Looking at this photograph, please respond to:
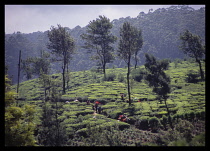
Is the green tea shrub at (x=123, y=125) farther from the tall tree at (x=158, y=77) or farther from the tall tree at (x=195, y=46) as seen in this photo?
the tall tree at (x=195, y=46)

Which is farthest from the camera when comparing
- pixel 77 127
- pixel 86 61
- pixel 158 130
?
pixel 86 61

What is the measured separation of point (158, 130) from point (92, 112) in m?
10.6

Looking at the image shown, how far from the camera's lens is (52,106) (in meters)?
17.3

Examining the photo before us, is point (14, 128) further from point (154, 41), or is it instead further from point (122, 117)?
point (154, 41)

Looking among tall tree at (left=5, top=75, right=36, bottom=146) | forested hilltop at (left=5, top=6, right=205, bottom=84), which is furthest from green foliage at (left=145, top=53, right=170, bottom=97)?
forested hilltop at (left=5, top=6, right=205, bottom=84)

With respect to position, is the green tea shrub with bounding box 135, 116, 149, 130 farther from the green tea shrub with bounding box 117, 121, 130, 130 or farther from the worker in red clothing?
the worker in red clothing

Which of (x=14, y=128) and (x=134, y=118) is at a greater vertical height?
(x=14, y=128)

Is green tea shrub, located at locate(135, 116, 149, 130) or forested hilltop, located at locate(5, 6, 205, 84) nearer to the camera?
green tea shrub, located at locate(135, 116, 149, 130)

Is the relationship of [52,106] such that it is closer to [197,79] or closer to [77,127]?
[77,127]

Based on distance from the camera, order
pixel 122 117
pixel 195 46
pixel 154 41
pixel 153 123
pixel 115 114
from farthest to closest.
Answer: pixel 154 41, pixel 195 46, pixel 115 114, pixel 122 117, pixel 153 123

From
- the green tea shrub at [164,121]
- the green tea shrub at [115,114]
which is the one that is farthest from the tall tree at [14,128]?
the green tea shrub at [164,121]

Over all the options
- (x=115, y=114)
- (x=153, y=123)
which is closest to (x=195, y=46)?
(x=153, y=123)

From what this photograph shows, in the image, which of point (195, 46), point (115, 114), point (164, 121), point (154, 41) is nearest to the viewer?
point (164, 121)
